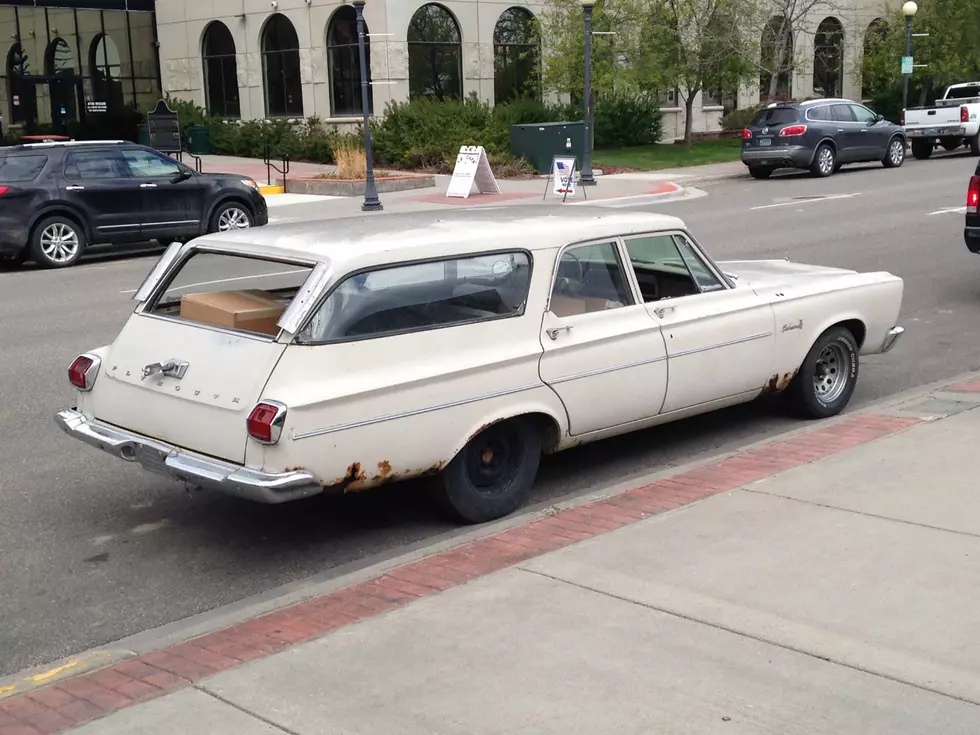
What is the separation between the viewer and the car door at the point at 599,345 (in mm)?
6383

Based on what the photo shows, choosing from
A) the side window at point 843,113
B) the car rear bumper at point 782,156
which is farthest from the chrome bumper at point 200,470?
the side window at point 843,113

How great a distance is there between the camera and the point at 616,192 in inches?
1035

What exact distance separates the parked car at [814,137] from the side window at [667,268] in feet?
72.3

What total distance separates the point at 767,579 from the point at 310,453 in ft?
6.68

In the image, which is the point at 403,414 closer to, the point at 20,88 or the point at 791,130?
the point at 791,130

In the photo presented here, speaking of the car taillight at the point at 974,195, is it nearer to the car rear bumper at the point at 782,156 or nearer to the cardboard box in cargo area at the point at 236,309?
the cardboard box in cargo area at the point at 236,309

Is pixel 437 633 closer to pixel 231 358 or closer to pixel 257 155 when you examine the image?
pixel 231 358

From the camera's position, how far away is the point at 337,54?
116ft

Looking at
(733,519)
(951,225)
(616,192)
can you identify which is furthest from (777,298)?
(616,192)

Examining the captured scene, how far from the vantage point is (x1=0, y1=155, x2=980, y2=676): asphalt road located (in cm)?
552

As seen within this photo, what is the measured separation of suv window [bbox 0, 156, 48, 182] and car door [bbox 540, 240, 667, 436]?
1270 cm

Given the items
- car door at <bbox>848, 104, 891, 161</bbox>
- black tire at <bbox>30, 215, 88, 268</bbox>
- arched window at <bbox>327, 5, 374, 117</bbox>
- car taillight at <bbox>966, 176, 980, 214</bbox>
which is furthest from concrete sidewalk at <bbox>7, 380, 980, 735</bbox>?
arched window at <bbox>327, 5, 374, 117</bbox>

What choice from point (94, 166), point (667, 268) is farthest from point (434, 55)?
point (667, 268)

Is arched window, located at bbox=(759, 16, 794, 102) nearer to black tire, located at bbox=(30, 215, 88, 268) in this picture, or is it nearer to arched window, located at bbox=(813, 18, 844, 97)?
arched window, located at bbox=(813, 18, 844, 97)
